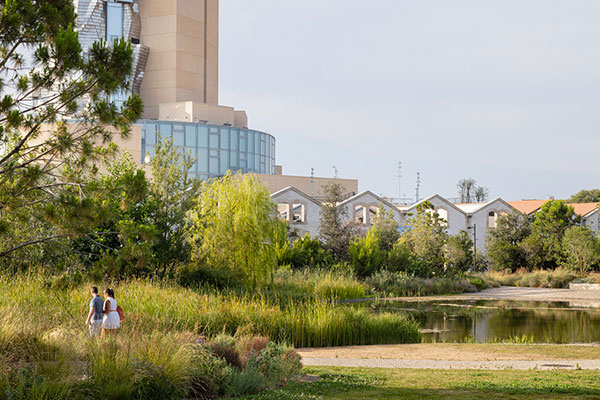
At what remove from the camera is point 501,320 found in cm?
2184

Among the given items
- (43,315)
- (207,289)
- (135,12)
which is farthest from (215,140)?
(43,315)

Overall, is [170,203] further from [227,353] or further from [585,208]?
[585,208]

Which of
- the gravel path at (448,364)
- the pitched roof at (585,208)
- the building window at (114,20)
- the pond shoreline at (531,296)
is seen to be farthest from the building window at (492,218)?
the gravel path at (448,364)

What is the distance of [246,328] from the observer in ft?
46.2

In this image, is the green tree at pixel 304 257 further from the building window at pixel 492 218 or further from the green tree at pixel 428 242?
the building window at pixel 492 218

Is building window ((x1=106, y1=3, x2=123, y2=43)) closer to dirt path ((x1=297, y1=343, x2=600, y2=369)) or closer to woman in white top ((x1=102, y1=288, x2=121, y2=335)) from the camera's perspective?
dirt path ((x1=297, y1=343, x2=600, y2=369))

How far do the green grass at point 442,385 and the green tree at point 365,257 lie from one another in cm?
2250

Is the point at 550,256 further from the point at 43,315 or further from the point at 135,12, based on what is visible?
the point at 135,12

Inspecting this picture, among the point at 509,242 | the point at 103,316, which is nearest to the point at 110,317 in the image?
the point at 103,316

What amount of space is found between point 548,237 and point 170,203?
27799 millimetres

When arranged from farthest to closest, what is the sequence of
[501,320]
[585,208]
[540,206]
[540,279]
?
[585,208] < [540,206] < [540,279] < [501,320]

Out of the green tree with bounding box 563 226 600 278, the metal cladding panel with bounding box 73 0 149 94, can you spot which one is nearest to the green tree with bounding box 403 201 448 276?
the green tree with bounding box 563 226 600 278

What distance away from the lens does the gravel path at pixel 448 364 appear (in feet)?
37.3

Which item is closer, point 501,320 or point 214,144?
point 501,320
